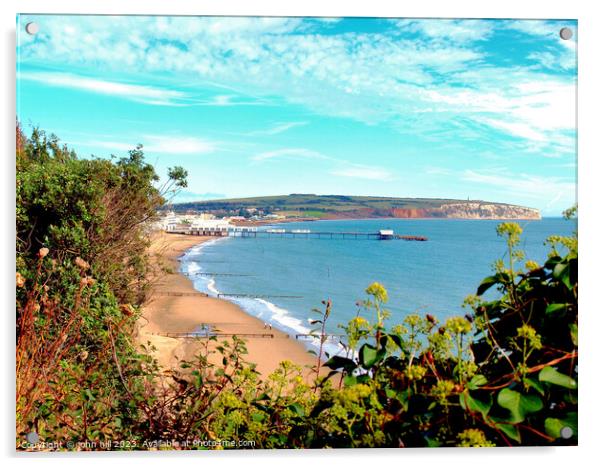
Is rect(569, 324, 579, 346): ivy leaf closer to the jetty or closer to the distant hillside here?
the distant hillside

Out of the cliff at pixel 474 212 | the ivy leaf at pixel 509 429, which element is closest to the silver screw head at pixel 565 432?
the ivy leaf at pixel 509 429

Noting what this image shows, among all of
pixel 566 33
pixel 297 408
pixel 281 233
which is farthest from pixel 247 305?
pixel 566 33

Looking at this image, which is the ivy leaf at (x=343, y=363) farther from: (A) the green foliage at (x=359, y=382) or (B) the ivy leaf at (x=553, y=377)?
(B) the ivy leaf at (x=553, y=377)

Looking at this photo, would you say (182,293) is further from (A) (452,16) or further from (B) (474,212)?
(A) (452,16)

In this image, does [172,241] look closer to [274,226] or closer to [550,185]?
[274,226]

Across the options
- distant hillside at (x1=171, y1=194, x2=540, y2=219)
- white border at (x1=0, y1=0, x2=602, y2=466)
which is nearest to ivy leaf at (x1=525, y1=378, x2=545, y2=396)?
white border at (x1=0, y1=0, x2=602, y2=466)

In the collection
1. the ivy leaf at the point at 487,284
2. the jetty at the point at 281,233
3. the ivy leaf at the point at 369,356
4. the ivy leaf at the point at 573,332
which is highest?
the jetty at the point at 281,233
